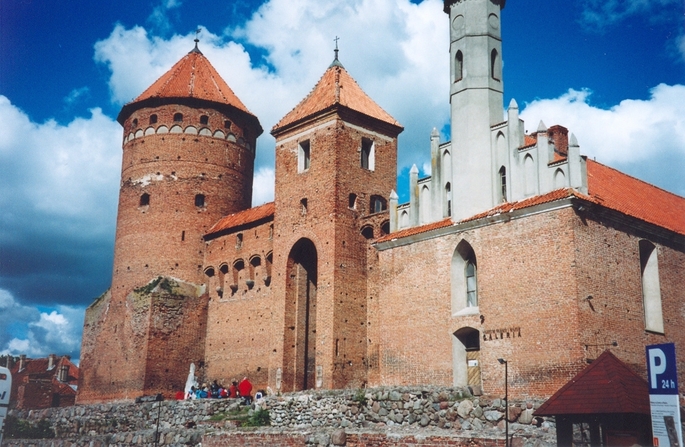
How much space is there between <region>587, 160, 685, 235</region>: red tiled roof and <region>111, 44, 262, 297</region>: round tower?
16.4 m

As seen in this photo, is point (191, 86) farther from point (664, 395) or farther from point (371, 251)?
point (664, 395)

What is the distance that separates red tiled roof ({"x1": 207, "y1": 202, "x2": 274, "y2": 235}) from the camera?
102 feet

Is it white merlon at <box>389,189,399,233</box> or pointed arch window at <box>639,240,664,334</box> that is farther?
white merlon at <box>389,189,399,233</box>

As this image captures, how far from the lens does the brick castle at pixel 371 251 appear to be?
2016cm

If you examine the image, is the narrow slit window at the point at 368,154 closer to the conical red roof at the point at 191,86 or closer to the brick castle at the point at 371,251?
the brick castle at the point at 371,251

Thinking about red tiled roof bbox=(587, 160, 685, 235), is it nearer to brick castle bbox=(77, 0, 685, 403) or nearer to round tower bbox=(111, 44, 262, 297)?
brick castle bbox=(77, 0, 685, 403)

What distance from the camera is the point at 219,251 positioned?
33.0 metres

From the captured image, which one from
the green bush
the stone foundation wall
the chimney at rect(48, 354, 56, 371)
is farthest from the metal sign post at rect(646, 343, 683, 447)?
the chimney at rect(48, 354, 56, 371)

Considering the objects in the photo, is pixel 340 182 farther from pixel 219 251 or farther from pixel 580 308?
pixel 580 308

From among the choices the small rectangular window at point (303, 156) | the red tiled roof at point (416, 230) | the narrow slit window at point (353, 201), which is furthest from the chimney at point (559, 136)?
the small rectangular window at point (303, 156)

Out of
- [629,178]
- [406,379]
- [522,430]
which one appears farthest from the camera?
[629,178]

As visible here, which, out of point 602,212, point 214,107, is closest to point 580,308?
point 602,212

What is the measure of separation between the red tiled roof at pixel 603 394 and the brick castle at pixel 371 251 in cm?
454

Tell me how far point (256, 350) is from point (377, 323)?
599 centimetres
